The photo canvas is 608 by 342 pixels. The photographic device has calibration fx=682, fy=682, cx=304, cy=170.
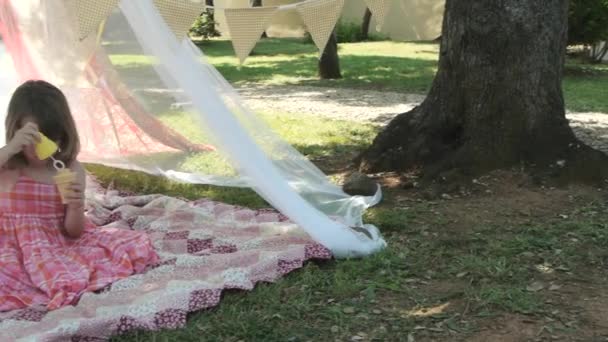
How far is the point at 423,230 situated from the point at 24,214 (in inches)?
89.3

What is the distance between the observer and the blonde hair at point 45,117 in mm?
3377

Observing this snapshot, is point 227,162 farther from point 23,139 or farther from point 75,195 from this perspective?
point 23,139

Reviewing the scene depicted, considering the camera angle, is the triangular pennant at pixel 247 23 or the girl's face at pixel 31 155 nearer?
the girl's face at pixel 31 155

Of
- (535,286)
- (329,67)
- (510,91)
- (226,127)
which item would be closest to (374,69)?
(329,67)

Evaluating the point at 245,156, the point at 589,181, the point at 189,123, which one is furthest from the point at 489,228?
the point at 189,123

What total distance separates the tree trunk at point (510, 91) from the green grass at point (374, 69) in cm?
474

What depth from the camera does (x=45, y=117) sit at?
11.1ft

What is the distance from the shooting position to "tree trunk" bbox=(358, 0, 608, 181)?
4820 millimetres

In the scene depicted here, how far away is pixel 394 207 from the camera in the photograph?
4660mm

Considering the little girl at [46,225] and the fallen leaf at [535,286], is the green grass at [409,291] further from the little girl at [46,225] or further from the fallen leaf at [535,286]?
the little girl at [46,225]

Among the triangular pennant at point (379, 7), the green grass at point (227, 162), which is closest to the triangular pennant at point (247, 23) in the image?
the green grass at point (227, 162)

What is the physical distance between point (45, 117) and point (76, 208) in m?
0.48

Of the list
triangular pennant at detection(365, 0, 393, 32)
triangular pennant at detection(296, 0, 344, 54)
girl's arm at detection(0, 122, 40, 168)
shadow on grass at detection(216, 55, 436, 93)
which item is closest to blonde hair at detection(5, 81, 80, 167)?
girl's arm at detection(0, 122, 40, 168)

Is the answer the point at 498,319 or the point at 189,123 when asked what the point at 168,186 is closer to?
the point at 189,123
